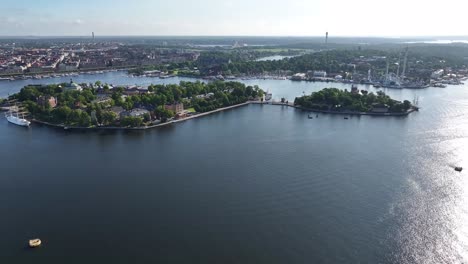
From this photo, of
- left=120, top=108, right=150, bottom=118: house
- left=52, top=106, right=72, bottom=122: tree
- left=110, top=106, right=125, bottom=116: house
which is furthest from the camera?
left=110, top=106, right=125, bottom=116: house

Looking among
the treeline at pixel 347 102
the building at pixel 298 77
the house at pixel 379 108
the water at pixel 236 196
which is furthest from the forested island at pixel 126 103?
the building at pixel 298 77

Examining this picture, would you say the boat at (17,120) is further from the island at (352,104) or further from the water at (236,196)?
the island at (352,104)

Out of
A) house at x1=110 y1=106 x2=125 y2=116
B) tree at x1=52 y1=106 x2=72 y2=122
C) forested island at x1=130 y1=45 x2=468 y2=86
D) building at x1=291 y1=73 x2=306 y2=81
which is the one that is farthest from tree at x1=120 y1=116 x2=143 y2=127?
building at x1=291 y1=73 x2=306 y2=81

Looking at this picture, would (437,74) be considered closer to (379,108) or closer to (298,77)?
(298,77)

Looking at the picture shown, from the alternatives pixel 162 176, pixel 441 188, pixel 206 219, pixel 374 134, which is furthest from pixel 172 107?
pixel 441 188

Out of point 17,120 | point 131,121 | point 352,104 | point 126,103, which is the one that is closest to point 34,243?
point 131,121

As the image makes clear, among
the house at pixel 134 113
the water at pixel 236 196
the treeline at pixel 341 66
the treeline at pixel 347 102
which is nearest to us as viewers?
the water at pixel 236 196

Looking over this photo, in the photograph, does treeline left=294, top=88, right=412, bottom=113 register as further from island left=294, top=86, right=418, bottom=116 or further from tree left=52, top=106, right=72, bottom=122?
tree left=52, top=106, right=72, bottom=122
